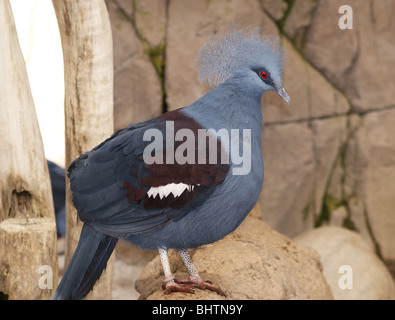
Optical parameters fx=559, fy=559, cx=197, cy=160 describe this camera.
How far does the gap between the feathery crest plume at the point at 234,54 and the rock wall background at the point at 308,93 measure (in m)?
1.92

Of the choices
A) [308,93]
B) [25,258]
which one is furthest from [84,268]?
[308,93]

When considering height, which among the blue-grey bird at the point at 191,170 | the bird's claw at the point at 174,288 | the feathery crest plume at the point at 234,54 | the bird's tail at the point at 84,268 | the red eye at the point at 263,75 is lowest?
the bird's claw at the point at 174,288

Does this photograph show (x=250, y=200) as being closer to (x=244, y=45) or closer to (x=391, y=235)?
(x=244, y=45)

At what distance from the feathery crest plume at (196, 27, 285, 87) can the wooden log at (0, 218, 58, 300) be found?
48.1 inches

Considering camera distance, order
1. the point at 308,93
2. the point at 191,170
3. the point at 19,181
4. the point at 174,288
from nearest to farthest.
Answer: the point at 191,170, the point at 174,288, the point at 19,181, the point at 308,93

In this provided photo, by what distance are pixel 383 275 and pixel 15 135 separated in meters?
2.60

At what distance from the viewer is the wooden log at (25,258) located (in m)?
2.58

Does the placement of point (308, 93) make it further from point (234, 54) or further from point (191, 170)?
point (191, 170)

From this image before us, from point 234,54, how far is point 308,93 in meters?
2.36

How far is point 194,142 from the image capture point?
1.83 meters

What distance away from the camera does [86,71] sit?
2.67 meters

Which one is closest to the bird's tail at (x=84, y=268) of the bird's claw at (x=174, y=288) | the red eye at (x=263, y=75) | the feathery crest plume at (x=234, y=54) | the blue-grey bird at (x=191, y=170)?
the blue-grey bird at (x=191, y=170)

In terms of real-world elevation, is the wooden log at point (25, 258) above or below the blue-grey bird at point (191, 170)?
below

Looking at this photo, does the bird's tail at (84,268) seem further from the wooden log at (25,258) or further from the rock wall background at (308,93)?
the rock wall background at (308,93)
